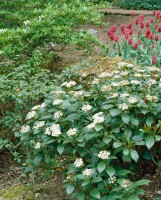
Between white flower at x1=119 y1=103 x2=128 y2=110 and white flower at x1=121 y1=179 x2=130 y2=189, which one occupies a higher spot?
white flower at x1=119 y1=103 x2=128 y2=110

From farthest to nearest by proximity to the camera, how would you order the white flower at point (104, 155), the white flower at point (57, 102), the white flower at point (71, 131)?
the white flower at point (57, 102), the white flower at point (71, 131), the white flower at point (104, 155)

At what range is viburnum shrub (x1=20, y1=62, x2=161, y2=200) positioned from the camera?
113 inches

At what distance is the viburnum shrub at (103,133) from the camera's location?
9.40 ft

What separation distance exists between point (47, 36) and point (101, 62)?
98cm

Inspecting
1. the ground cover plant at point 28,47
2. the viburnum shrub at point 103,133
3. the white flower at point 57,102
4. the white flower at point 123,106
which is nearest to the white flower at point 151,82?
the viburnum shrub at point 103,133

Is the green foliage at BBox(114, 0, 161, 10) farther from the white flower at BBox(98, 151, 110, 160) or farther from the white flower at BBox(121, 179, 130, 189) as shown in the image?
the white flower at BBox(121, 179, 130, 189)

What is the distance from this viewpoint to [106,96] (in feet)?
10.5

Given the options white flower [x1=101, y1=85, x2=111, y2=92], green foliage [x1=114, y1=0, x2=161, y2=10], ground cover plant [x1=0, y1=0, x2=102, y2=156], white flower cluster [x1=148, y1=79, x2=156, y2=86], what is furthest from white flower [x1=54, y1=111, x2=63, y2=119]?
green foliage [x1=114, y1=0, x2=161, y2=10]

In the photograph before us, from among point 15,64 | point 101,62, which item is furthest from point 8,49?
point 101,62

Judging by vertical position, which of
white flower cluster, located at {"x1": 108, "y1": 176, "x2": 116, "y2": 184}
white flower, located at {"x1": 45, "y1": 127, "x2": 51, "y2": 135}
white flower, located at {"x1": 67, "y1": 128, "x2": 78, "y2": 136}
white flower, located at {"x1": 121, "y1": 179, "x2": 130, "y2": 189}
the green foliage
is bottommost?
the green foliage

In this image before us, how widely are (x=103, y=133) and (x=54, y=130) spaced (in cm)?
34

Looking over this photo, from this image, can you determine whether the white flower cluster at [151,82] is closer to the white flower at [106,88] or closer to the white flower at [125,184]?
the white flower at [106,88]

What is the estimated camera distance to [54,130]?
9.80 feet

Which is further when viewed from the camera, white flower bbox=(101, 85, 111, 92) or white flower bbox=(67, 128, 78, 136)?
white flower bbox=(101, 85, 111, 92)
